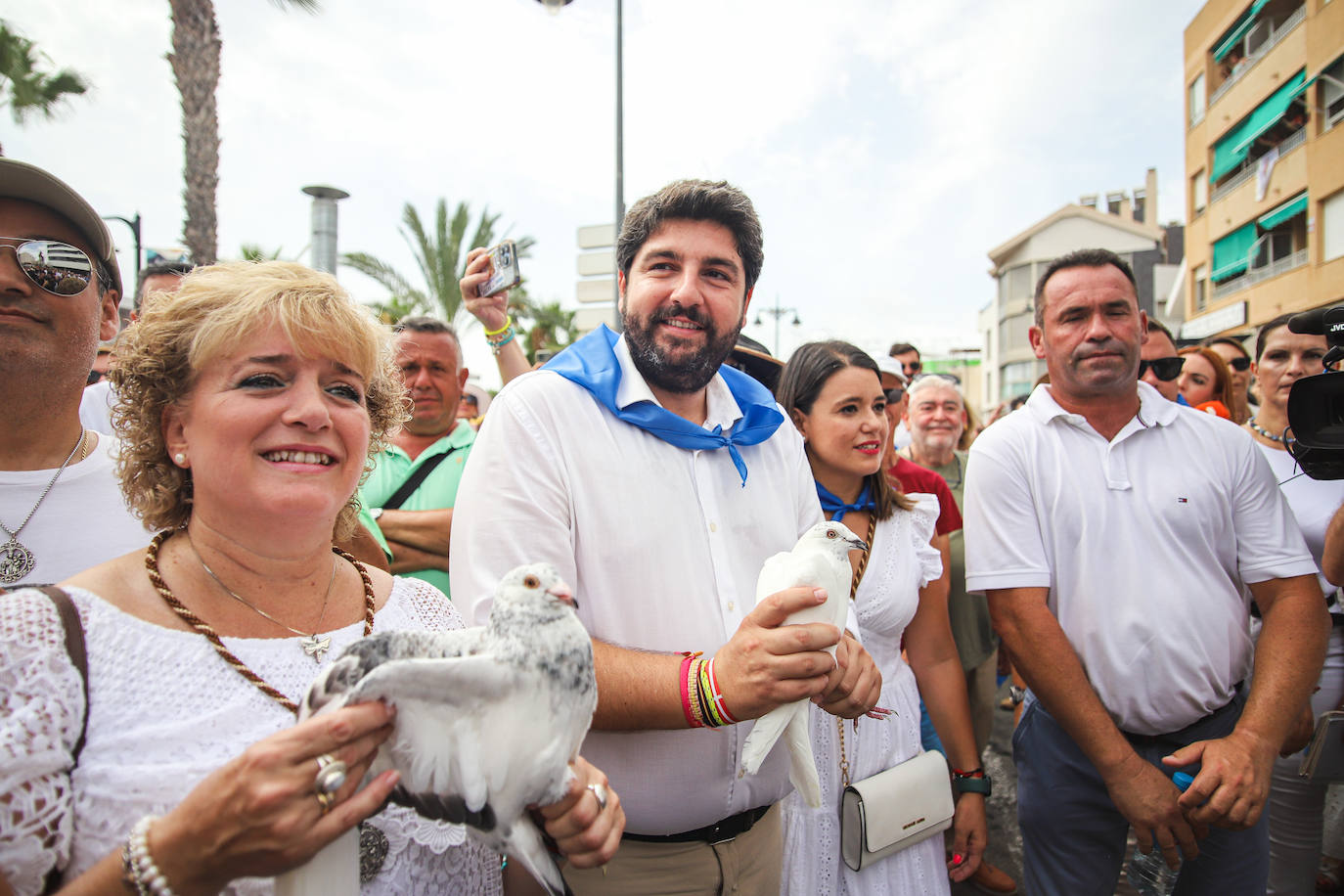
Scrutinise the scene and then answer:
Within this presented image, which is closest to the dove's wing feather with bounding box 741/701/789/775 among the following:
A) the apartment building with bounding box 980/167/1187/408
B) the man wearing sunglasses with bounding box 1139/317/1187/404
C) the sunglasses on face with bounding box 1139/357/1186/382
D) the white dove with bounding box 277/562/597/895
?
the white dove with bounding box 277/562/597/895

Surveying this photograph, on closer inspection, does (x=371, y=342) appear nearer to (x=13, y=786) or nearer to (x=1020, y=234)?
(x=13, y=786)

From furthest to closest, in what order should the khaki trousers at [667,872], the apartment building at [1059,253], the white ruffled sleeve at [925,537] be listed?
1. the apartment building at [1059,253]
2. the white ruffled sleeve at [925,537]
3. the khaki trousers at [667,872]

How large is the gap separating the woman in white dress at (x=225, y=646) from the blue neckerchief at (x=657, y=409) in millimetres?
633

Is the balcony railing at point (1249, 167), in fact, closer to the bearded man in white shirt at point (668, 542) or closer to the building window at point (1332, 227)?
the building window at point (1332, 227)

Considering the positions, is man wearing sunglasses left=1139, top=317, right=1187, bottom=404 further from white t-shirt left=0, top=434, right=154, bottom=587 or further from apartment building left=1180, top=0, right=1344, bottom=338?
apartment building left=1180, top=0, right=1344, bottom=338

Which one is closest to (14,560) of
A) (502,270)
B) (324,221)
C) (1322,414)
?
(502,270)

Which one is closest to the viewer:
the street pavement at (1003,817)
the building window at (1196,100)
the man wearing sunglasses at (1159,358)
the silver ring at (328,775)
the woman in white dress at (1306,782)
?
the silver ring at (328,775)

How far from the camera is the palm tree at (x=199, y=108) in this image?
349 inches

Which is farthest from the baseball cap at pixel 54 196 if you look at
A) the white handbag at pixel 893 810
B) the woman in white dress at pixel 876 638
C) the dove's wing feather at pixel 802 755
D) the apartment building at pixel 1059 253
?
the apartment building at pixel 1059 253

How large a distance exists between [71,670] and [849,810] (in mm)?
2408

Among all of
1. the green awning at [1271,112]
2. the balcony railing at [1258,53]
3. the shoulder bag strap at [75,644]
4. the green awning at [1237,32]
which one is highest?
the green awning at [1237,32]

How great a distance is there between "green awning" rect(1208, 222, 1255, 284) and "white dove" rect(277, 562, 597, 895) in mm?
27703

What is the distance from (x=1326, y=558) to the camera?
2.98 metres

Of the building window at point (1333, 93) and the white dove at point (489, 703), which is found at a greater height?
the building window at point (1333, 93)
